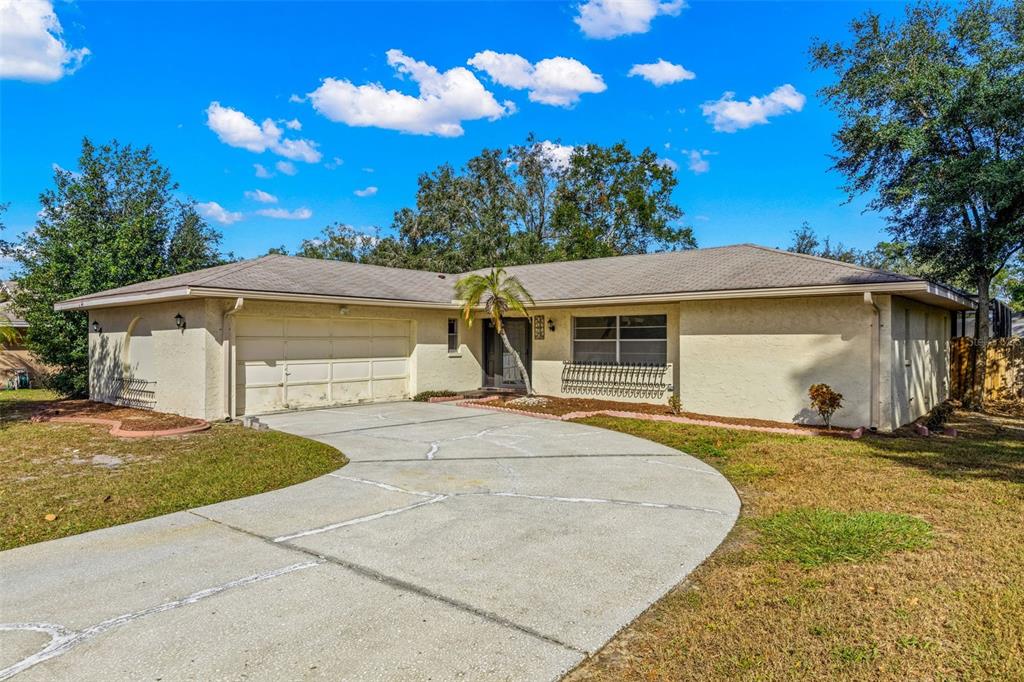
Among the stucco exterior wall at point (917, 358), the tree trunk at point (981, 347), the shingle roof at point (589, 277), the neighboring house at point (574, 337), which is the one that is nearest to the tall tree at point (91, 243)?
the neighboring house at point (574, 337)

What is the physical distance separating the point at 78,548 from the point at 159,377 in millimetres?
8924

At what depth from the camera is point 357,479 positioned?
22.0ft

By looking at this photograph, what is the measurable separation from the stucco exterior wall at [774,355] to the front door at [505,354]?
4.76 metres

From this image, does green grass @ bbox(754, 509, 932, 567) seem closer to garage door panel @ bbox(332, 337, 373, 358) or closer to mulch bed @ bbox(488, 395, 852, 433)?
mulch bed @ bbox(488, 395, 852, 433)

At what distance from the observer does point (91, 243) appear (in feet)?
57.1

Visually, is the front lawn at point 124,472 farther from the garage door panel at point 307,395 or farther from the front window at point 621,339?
the front window at point 621,339

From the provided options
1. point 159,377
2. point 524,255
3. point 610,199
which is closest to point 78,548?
point 159,377

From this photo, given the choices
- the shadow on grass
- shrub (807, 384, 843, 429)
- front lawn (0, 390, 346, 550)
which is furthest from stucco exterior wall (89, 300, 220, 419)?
the shadow on grass

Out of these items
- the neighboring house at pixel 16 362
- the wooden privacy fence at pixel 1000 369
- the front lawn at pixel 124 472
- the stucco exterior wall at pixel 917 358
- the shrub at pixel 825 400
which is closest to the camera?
the front lawn at pixel 124 472

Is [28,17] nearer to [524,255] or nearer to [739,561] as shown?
[739,561]

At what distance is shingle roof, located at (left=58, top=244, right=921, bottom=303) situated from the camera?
10828 millimetres

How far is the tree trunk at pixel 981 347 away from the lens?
549 inches

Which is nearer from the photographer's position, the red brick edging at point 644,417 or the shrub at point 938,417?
the red brick edging at point 644,417

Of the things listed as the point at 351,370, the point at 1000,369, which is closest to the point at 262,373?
the point at 351,370
